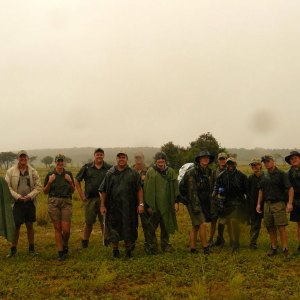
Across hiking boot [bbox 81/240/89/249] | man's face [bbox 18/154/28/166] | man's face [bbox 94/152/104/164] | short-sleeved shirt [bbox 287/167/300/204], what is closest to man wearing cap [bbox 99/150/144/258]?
man's face [bbox 94/152/104/164]

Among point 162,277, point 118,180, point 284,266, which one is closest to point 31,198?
point 118,180

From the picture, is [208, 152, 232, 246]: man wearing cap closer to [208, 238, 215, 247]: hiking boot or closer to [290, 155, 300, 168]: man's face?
[208, 238, 215, 247]: hiking boot

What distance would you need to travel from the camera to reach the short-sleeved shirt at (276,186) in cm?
790

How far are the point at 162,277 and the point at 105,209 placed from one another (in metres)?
1.93

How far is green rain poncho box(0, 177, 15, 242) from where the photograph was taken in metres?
7.97

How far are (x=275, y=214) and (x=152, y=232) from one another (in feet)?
7.94

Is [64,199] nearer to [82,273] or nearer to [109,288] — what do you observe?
[82,273]

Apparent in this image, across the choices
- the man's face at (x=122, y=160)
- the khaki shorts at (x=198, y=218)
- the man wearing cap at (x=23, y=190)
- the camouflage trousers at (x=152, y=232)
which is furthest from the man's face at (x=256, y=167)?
the man wearing cap at (x=23, y=190)

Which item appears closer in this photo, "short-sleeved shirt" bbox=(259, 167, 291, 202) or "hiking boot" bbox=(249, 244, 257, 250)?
"short-sleeved shirt" bbox=(259, 167, 291, 202)

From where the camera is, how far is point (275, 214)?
7895 millimetres

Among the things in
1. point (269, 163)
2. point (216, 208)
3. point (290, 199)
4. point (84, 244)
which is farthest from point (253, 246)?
point (84, 244)

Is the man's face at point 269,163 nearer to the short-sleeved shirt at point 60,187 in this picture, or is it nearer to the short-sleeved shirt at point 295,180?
the short-sleeved shirt at point 295,180

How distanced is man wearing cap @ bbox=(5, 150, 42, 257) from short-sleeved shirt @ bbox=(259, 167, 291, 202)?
4.57m

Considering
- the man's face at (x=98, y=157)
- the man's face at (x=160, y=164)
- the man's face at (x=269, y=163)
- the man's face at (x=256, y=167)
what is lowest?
the man's face at (x=256, y=167)
